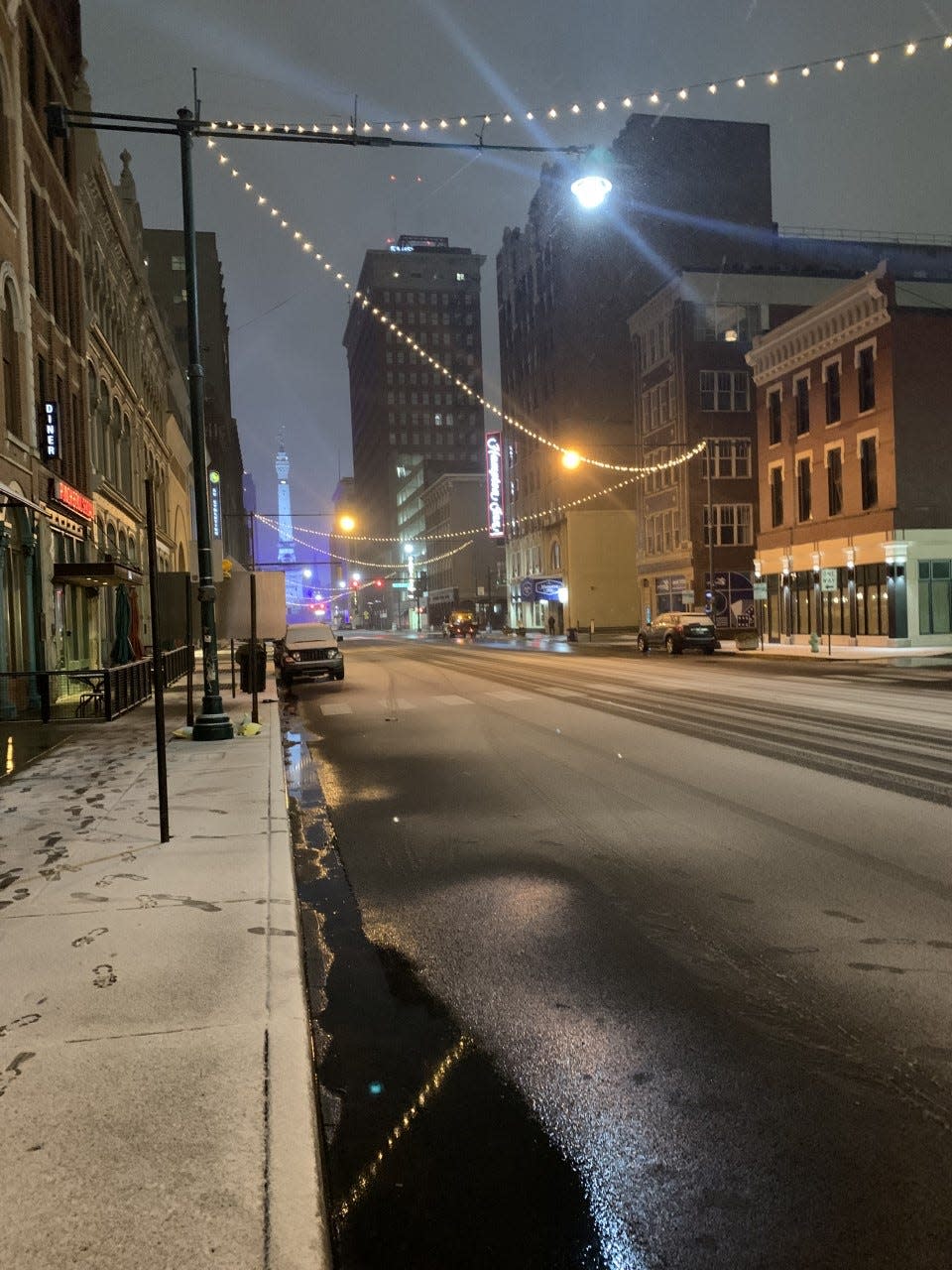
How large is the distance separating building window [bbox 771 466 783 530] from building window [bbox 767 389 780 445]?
1452mm

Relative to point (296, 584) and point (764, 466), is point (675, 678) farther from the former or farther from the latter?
point (296, 584)

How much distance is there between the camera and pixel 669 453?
5791cm

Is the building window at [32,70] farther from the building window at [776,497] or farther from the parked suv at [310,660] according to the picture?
the building window at [776,497]

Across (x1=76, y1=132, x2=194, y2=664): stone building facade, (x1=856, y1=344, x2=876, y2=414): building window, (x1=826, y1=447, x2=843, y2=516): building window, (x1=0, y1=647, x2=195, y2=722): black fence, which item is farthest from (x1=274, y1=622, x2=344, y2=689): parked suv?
(x1=856, y1=344, x2=876, y2=414): building window

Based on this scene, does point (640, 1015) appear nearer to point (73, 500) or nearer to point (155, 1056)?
point (155, 1056)

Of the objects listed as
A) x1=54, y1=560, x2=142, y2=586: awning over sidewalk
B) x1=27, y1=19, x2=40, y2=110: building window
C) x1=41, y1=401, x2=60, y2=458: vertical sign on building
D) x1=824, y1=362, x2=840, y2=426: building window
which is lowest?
x1=54, y1=560, x2=142, y2=586: awning over sidewalk

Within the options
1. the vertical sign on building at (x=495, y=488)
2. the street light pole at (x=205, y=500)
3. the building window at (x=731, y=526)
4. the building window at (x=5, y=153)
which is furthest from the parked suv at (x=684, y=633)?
the vertical sign on building at (x=495, y=488)

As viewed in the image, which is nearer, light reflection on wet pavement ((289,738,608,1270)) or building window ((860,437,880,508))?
light reflection on wet pavement ((289,738,608,1270))

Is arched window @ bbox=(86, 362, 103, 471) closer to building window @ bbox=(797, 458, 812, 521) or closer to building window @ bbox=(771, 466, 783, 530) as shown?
building window @ bbox=(797, 458, 812, 521)

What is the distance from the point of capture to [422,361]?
534 ft

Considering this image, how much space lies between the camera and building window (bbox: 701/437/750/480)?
5541 cm

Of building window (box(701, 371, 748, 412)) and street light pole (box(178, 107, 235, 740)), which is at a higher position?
building window (box(701, 371, 748, 412))

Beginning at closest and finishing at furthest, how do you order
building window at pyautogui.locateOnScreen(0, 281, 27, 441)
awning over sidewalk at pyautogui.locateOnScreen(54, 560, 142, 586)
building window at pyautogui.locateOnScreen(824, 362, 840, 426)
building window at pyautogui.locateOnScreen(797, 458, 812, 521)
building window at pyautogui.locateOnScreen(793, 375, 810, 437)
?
building window at pyautogui.locateOnScreen(0, 281, 27, 441), awning over sidewalk at pyautogui.locateOnScreen(54, 560, 142, 586), building window at pyautogui.locateOnScreen(824, 362, 840, 426), building window at pyautogui.locateOnScreen(793, 375, 810, 437), building window at pyautogui.locateOnScreen(797, 458, 812, 521)

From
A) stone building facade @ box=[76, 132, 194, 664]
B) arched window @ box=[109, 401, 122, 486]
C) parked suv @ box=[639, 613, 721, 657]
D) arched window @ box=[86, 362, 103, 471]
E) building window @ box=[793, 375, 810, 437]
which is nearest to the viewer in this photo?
arched window @ box=[86, 362, 103, 471]
